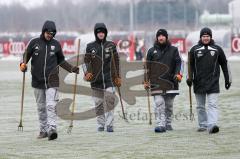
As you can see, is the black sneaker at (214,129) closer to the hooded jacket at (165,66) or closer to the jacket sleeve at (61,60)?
the hooded jacket at (165,66)

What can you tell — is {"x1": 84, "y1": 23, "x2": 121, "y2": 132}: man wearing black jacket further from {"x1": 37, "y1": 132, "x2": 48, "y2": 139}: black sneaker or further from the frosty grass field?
{"x1": 37, "y1": 132, "x2": 48, "y2": 139}: black sneaker

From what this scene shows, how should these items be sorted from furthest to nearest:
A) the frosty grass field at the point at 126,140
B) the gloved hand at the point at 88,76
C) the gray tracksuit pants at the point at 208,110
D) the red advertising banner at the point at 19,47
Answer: the red advertising banner at the point at 19,47 < the gloved hand at the point at 88,76 < the gray tracksuit pants at the point at 208,110 < the frosty grass field at the point at 126,140

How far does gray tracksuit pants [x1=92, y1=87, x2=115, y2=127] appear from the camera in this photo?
13961mm

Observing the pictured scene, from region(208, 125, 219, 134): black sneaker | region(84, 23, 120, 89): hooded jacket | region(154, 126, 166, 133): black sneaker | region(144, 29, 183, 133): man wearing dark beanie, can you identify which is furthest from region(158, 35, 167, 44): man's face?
region(208, 125, 219, 134): black sneaker

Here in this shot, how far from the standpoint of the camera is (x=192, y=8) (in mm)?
124500

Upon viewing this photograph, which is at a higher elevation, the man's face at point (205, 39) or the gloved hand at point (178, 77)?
the man's face at point (205, 39)

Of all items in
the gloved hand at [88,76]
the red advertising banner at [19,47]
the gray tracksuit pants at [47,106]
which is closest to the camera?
the gray tracksuit pants at [47,106]

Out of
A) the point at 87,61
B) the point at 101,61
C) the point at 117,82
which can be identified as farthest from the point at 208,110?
the point at 87,61

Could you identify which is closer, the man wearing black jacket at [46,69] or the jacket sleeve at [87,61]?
the man wearing black jacket at [46,69]

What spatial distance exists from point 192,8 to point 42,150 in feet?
375

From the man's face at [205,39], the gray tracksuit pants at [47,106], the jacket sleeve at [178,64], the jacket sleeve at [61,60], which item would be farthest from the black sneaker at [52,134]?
the man's face at [205,39]

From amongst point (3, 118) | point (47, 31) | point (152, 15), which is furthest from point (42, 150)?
→ point (152, 15)

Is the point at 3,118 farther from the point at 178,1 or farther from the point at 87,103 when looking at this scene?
the point at 178,1

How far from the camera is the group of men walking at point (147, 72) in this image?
1305 cm
